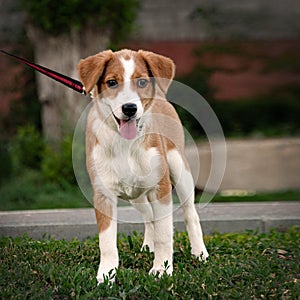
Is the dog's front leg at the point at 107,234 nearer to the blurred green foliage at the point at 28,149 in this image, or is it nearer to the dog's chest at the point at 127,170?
the dog's chest at the point at 127,170

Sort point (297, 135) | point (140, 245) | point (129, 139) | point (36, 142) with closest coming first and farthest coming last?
point (129, 139)
point (140, 245)
point (36, 142)
point (297, 135)

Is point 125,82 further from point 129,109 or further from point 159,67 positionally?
point 159,67

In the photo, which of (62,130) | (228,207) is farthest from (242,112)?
(228,207)

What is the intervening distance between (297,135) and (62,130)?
5.53m

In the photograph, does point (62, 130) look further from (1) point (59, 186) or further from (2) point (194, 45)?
(2) point (194, 45)

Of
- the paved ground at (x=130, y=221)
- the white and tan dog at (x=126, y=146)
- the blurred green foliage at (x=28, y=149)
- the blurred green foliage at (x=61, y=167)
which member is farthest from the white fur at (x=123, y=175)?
the blurred green foliage at (x=28, y=149)

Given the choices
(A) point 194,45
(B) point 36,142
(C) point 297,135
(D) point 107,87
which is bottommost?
(C) point 297,135

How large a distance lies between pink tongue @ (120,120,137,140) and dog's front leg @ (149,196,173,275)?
20.7 inches

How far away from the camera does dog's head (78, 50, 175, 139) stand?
14.1ft

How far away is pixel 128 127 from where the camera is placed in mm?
4387

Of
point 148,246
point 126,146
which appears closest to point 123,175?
point 126,146

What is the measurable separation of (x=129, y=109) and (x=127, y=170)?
47 cm

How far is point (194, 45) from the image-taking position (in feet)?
44.1

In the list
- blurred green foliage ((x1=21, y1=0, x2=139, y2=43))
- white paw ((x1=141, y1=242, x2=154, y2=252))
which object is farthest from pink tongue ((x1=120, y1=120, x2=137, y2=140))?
blurred green foliage ((x1=21, y1=0, x2=139, y2=43))
